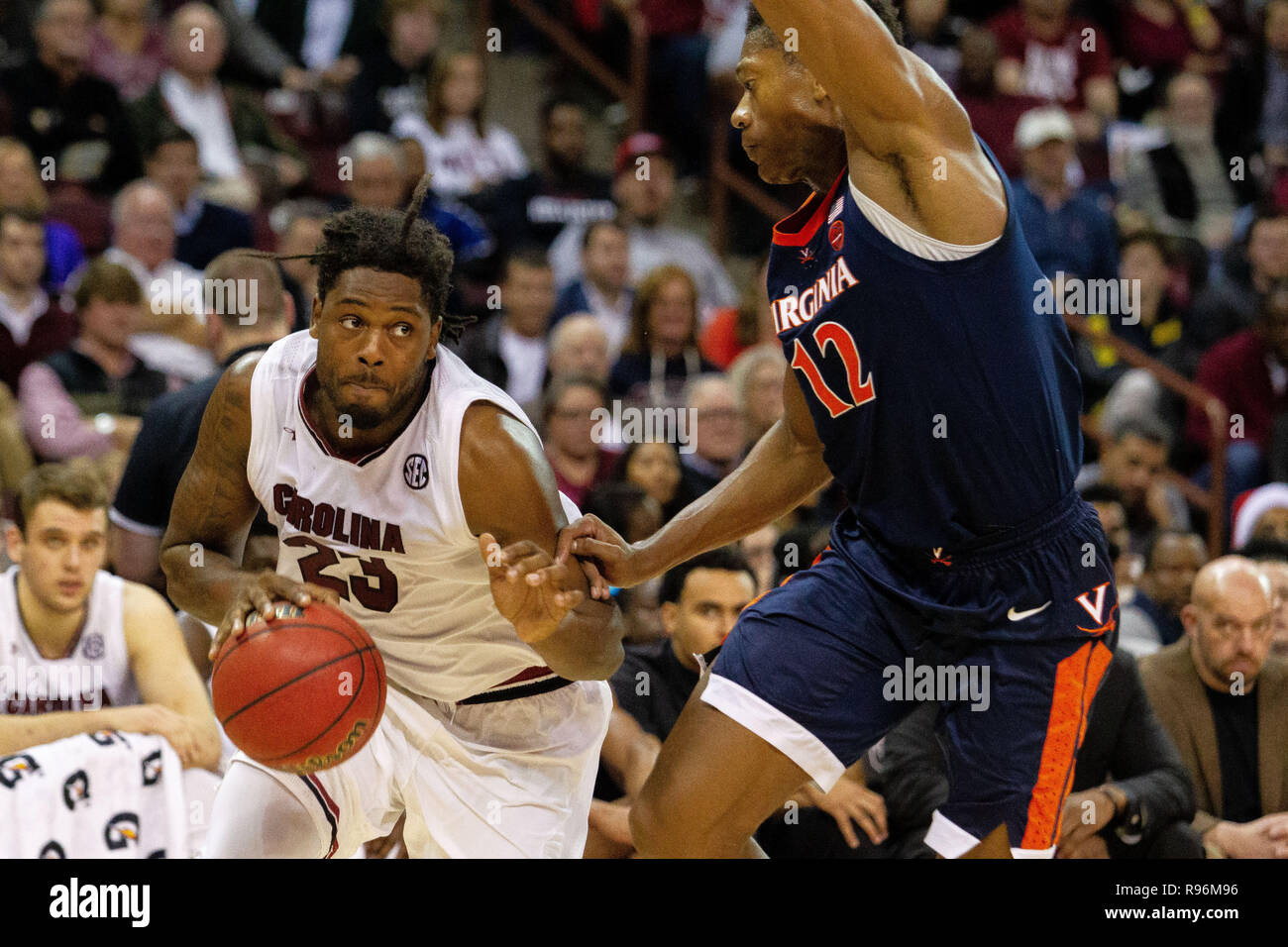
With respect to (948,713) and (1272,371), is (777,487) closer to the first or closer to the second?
(948,713)

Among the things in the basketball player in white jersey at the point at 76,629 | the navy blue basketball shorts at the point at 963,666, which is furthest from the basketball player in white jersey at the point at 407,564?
the basketball player in white jersey at the point at 76,629

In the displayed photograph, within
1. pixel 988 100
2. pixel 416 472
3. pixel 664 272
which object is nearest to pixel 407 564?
pixel 416 472

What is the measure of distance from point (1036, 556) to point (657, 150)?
226 inches

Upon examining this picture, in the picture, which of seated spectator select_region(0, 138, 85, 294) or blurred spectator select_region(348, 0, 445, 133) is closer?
seated spectator select_region(0, 138, 85, 294)

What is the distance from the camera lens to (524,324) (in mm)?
7980

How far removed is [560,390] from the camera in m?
6.79

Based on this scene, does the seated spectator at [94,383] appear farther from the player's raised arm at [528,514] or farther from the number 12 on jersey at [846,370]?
the number 12 on jersey at [846,370]

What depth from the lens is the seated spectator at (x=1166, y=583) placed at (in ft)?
21.9

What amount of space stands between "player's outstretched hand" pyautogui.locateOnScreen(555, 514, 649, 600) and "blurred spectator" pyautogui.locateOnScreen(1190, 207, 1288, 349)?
621 cm

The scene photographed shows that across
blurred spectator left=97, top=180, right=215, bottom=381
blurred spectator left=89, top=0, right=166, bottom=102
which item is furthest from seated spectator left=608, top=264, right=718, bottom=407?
blurred spectator left=89, top=0, right=166, bottom=102

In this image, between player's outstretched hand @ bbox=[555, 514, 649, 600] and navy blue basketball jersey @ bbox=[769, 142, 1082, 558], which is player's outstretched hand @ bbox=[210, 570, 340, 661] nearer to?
player's outstretched hand @ bbox=[555, 514, 649, 600]

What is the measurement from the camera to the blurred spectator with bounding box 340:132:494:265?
293 inches
